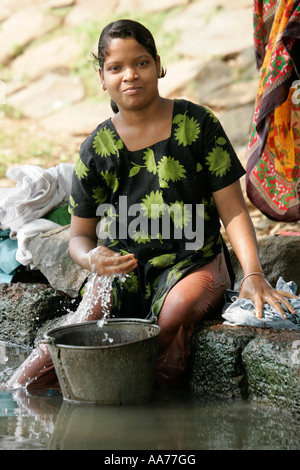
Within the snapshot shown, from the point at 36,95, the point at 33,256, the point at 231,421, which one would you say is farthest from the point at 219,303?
the point at 36,95

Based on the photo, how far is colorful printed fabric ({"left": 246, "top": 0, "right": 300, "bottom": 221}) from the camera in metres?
3.50

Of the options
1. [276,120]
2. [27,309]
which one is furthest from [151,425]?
[276,120]

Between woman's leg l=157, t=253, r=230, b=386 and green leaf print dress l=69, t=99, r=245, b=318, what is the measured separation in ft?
0.21

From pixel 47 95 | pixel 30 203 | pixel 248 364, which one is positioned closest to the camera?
pixel 248 364

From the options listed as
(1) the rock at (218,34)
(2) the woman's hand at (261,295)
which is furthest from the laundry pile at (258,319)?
(1) the rock at (218,34)

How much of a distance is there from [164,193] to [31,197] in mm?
1655

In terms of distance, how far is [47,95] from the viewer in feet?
35.9

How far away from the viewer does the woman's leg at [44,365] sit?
328 cm

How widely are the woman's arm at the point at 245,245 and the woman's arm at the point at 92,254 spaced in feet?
1.81

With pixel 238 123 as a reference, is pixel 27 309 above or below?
below

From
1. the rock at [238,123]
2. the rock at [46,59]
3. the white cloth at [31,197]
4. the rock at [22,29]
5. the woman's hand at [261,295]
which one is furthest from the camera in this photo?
the rock at [22,29]

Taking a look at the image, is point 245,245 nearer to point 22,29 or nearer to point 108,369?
point 108,369

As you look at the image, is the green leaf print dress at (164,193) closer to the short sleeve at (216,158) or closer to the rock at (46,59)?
the short sleeve at (216,158)
